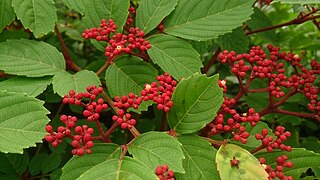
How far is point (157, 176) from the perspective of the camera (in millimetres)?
1296

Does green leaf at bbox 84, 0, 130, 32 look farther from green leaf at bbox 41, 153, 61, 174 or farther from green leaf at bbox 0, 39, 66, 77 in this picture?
green leaf at bbox 41, 153, 61, 174

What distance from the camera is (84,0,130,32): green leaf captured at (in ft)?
6.20

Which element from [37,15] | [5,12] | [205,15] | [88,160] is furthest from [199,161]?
[5,12]

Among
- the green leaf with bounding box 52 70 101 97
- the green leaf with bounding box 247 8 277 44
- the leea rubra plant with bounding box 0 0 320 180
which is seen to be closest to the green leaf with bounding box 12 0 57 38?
the leea rubra plant with bounding box 0 0 320 180

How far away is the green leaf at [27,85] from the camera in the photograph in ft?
5.50

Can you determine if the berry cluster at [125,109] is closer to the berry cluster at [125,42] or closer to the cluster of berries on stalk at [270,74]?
the berry cluster at [125,42]

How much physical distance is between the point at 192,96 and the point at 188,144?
17 cm

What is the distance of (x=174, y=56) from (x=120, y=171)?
67 centimetres

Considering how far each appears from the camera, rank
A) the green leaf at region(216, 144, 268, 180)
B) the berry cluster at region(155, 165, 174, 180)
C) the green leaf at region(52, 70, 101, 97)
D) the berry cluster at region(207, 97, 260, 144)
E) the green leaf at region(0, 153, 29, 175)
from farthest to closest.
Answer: the green leaf at region(0, 153, 29, 175) → the green leaf at region(52, 70, 101, 97) → the berry cluster at region(207, 97, 260, 144) → the green leaf at region(216, 144, 268, 180) → the berry cluster at region(155, 165, 174, 180)

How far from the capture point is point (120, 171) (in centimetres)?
136

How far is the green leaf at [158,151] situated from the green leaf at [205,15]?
2.06 feet

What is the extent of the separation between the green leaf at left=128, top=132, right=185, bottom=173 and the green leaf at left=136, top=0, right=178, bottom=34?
624 mm

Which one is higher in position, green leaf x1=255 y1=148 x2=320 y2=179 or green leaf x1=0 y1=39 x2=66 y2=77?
green leaf x1=0 y1=39 x2=66 y2=77

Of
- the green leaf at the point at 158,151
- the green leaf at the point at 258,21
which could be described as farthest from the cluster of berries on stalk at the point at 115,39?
the green leaf at the point at 258,21
